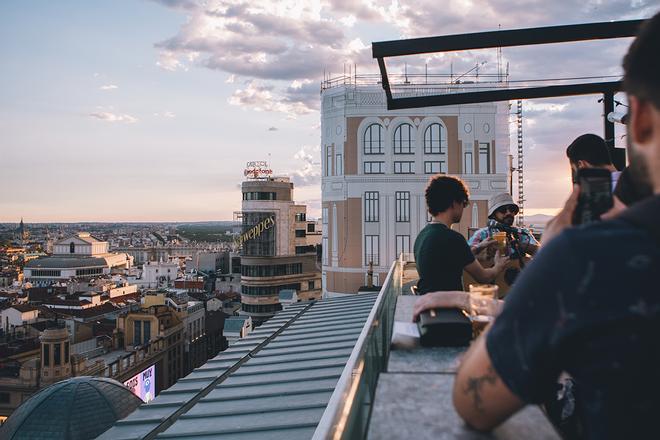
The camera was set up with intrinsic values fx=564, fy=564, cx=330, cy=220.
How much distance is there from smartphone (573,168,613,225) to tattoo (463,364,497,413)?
618 mm

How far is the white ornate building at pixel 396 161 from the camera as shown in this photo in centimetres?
3388

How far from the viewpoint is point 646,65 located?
4.03ft

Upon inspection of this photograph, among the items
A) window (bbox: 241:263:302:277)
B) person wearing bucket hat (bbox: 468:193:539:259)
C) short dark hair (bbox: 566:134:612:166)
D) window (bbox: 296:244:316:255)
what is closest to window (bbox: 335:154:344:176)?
window (bbox: 241:263:302:277)

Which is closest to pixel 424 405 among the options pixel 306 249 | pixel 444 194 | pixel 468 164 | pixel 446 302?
pixel 446 302

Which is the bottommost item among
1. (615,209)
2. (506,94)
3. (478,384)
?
(478,384)

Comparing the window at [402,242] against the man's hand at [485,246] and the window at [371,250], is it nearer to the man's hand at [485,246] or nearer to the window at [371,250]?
the window at [371,250]

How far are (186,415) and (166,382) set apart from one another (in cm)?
4390

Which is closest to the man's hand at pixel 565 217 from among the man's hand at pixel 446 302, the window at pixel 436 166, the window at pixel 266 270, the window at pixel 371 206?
the man's hand at pixel 446 302

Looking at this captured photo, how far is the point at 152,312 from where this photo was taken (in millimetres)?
49156

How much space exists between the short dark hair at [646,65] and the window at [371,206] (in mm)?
33200

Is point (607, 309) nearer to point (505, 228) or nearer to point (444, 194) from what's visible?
point (444, 194)

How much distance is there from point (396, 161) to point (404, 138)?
151cm

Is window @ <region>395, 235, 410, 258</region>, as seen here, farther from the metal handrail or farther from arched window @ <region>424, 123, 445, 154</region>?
the metal handrail

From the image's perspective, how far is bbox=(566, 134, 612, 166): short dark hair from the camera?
4.04 m
